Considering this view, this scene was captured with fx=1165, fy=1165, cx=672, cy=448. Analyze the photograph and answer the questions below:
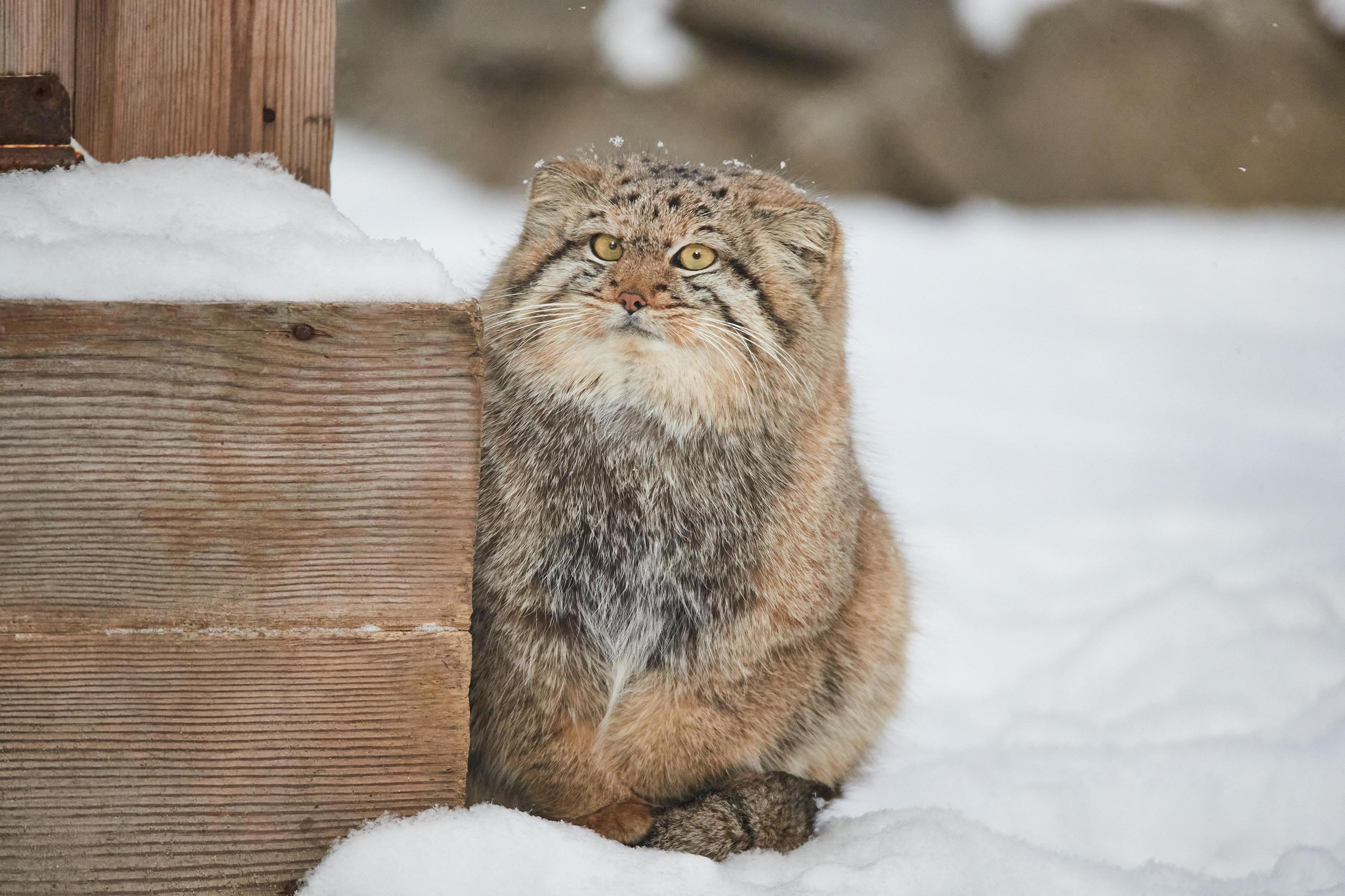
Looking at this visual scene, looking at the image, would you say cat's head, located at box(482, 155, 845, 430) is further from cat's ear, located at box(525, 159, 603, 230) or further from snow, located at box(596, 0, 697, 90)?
snow, located at box(596, 0, 697, 90)

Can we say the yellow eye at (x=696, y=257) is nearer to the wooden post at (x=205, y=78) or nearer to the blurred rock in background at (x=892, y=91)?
the wooden post at (x=205, y=78)

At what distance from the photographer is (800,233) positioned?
8.46 ft

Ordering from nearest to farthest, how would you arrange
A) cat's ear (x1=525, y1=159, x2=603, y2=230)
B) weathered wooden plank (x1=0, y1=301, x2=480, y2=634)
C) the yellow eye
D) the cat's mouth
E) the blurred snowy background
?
weathered wooden plank (x1=0, y1=301, x2=480, y2=634) → the cat's mouth → the yellow eye → cat's ear (x1=525, y1=159, x2=603, y2=230) → the blurred snowy background

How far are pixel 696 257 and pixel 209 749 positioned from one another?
1.34m

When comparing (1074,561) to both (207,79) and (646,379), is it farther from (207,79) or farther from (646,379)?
(207,79)

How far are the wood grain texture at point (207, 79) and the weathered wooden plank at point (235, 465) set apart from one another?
0.59m

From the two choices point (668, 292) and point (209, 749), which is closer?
point (209, 749)

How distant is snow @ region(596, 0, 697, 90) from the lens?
7.87 meters

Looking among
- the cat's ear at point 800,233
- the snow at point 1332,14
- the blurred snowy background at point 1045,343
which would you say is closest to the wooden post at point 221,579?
the blurred snowy background at point 1045,343

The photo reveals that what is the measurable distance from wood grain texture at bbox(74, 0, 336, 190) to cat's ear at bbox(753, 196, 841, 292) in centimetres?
94

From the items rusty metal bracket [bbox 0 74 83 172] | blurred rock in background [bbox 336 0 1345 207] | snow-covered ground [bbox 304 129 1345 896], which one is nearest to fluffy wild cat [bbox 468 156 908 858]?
snow-covered ground [bbox 304 129 1345 896]

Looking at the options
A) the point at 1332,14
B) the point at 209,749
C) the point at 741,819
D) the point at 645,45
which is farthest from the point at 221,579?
the point at 1332,14

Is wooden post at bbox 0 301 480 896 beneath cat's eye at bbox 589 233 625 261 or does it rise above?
beneath

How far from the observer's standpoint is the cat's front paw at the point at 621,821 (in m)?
2.40
